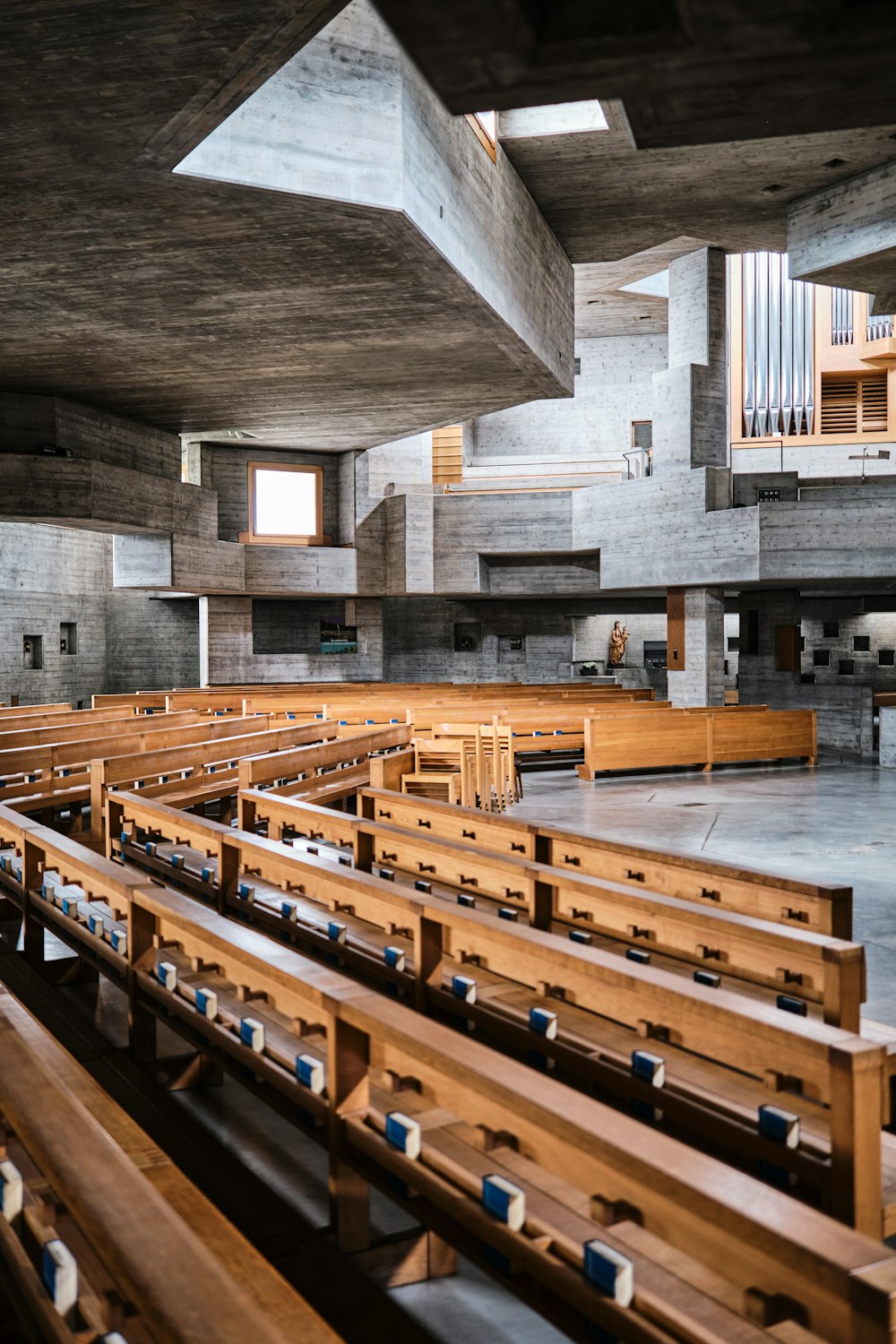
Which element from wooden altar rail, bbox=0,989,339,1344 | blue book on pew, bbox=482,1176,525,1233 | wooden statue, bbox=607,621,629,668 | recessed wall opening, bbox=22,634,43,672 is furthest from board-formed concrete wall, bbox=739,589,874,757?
wooden altar rail, bbox=0,989,339,1344

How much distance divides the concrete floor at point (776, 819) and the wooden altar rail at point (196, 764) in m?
2.61

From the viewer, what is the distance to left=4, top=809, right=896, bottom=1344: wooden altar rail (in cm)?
153

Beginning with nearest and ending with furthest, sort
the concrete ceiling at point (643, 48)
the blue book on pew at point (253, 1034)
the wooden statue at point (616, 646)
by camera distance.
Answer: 1. the concrete ceiling at point (643, 48)
2. the blue book on pew at point (253, 1034)
3. the wooden statue at point (616, 646)

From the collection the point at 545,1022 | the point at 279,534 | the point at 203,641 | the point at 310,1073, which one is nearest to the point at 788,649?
the point at 279,534

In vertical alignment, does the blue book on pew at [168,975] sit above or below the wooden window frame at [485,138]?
below

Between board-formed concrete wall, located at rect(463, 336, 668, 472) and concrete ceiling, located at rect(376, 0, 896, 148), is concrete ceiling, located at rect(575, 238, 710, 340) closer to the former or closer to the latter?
board-formed concrete wall, located at rect(463, 336, 668, 472)

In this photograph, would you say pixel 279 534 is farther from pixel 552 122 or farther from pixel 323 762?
pixel 323 762

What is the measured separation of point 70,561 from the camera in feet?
69.6

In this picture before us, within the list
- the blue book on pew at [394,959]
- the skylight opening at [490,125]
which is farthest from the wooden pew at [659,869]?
the skylight opening at [490,125]

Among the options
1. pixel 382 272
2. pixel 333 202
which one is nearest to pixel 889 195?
pixel 382 272

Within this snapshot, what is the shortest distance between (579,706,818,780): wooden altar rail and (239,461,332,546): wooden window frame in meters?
9.10

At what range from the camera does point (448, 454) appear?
915 inches

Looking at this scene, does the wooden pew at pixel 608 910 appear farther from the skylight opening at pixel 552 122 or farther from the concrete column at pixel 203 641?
the concrete column at pixel 203 641

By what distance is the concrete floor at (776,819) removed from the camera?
6.42 m
